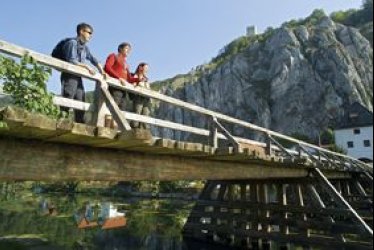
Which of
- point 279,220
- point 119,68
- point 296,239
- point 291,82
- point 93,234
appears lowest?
point 93,234

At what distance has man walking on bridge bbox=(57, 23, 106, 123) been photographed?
621 centimetres

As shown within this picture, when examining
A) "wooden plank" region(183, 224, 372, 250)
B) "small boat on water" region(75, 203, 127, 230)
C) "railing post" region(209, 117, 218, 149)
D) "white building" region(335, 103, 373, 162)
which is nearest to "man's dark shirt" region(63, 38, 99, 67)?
"railing post" region(209, 117, 218, 149)

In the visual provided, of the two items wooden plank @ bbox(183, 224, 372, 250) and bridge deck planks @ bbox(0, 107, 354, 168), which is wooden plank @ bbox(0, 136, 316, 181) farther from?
wooden plank @ bbox(183, 224, 372, 250)

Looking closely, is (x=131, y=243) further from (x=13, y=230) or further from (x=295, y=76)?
(x=295, y=76)

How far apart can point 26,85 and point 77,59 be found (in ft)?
5.94

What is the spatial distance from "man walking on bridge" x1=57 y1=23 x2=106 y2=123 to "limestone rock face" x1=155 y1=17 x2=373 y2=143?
232ft

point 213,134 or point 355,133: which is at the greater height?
point 355,133

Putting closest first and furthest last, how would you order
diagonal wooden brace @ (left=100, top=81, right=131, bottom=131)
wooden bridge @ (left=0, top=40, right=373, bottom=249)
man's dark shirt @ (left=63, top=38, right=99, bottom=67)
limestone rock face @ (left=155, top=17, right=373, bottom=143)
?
wooden bridge @ (left=0, top=40, right=373, bottom=249), diagonal wooden brace @ (left=100, top=81, right=131, bottom=131), man's dark shirt @ (left=63, top=38, right=99, bottom=67), limestone rock face @ (left=155, top=17, right=373, bottom=143)

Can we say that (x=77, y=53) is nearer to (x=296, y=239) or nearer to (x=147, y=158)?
(x=147, y=158)

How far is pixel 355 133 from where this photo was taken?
5453 centimetres

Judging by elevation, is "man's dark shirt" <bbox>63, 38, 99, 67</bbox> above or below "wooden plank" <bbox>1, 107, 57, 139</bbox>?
above

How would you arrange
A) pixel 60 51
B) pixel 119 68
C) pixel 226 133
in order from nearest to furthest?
pixel 60 51, pixel 119 68, pixel 226 133

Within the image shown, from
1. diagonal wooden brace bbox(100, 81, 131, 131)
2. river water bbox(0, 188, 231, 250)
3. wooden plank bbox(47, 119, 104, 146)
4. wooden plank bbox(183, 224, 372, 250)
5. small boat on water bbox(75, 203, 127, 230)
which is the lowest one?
river water bbox(0, 188, 231, 250)

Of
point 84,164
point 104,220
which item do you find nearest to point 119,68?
point 84,164
